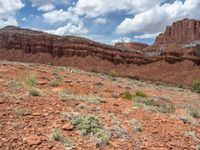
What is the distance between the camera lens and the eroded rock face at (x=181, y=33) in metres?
138

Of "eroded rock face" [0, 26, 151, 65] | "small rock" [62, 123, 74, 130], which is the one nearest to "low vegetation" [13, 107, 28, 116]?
"small rock" [62, 123, 74, 130]

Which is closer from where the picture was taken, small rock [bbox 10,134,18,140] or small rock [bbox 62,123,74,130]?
small rock [bbox 10,134,18,140]

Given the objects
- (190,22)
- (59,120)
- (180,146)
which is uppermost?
(190,22)

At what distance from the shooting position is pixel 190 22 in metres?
142

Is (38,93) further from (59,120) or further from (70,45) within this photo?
(70,45)

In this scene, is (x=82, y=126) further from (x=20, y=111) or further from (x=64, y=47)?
(x=64, y=47)

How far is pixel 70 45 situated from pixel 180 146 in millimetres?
81645

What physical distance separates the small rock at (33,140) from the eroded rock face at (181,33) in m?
129

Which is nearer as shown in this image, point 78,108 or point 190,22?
point 78,108

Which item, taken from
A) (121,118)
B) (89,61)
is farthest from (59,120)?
(89,61)

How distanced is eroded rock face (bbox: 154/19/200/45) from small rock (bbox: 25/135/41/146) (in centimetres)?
12926

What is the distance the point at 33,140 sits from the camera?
7.03m

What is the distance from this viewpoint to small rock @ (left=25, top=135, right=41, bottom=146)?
6930mm

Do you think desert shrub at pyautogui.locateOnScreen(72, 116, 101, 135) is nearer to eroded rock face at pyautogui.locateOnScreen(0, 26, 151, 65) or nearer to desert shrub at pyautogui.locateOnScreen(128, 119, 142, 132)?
desert shrub at pyautogui.locateOnScreen(128, 119, 142, 132)
